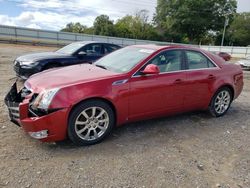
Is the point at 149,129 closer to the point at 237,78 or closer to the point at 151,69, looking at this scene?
the point at 151,69

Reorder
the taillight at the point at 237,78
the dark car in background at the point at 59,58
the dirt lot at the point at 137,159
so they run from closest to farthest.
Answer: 1. the dirt lot at the point at 137,159
2. the taillight at the point at 237,78
3. the dark car in background at the point at 59,58

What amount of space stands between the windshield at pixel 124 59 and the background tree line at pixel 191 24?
5629cm

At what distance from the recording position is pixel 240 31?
5988 cm

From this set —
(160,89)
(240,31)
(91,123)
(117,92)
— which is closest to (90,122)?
(91,123)

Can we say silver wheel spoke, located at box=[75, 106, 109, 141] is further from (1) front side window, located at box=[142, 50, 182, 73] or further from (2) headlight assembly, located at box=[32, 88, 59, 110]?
(1) front side window, located at box=[142, 50, 182, 73]

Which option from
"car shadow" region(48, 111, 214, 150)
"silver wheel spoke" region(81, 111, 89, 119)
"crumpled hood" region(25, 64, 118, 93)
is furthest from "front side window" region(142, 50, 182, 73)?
"silver wheel spoke" region(81, 111, 89, 119)

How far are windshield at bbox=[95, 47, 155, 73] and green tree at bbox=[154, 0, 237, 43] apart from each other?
6306 centimetres

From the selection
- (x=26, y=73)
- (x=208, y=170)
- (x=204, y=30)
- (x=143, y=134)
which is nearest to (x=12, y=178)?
(x=143, y=134)

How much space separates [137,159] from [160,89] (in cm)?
133

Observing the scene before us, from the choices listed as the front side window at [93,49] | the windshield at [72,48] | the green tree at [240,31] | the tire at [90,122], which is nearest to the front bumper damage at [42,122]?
the tire at [90,122]

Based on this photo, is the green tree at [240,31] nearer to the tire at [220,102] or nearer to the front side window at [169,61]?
the tire at [220,102]

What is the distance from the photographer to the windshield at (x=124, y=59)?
3.98 meters

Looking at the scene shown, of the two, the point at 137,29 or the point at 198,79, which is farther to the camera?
the point at 137,29

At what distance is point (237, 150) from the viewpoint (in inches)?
146
